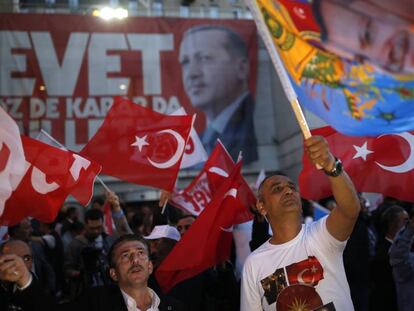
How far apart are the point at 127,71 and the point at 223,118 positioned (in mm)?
2743

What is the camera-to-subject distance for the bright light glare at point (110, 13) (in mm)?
16047

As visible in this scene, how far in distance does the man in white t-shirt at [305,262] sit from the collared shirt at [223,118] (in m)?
12.6

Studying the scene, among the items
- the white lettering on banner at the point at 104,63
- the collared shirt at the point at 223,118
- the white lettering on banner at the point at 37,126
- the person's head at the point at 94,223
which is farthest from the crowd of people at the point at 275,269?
the white lettering on banner at the point at 104,63

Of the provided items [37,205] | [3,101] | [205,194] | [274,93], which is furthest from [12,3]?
[37,205]

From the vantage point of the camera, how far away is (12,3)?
15.8m

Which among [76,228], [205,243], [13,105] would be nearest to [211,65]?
[13,105]

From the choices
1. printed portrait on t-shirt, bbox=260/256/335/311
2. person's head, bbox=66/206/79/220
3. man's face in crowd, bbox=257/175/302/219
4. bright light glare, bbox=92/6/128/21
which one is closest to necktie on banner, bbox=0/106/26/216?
man's face in crowd, bbox=257/175/302/219

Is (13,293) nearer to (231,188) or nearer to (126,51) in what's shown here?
(231,188)

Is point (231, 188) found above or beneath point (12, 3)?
beneath

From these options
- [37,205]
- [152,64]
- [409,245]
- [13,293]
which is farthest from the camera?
[152,64]

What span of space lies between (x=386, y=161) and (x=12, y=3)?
13141 millimetres

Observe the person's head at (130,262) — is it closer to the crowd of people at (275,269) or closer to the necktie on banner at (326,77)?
→ the crowd of people at (275,269)

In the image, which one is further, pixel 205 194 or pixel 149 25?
pixel 149 25

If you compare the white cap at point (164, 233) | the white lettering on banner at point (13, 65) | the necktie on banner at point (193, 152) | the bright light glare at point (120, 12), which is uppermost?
the bright light glare at point (120, 12)
